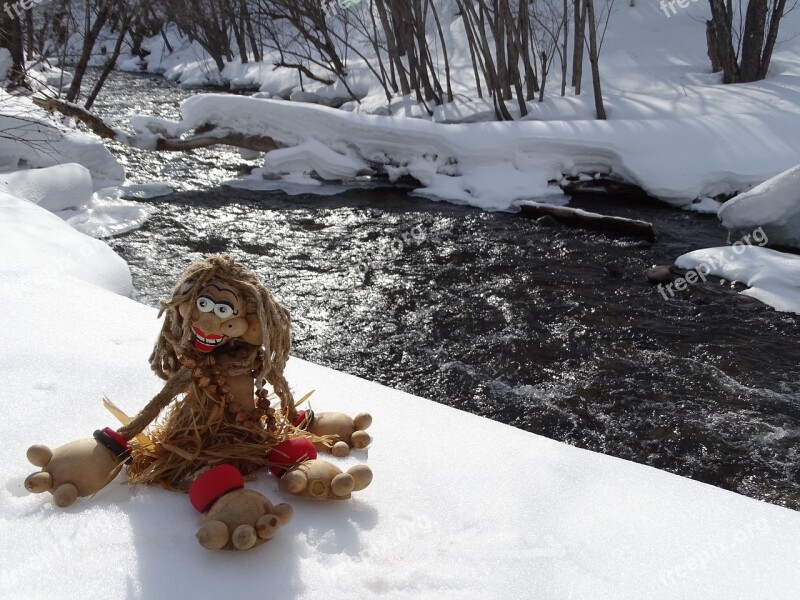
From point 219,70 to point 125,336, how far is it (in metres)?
20.6

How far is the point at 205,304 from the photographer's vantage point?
2098 mm

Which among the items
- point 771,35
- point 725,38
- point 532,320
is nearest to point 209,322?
point 532,320

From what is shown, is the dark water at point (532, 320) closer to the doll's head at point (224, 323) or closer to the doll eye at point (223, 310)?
the doll's head at point (224, 323)

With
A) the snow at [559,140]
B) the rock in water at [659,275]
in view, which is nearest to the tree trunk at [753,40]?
the snow at [559,140]

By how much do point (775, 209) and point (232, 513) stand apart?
20.8ft

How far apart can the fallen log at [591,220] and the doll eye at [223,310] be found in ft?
19.3

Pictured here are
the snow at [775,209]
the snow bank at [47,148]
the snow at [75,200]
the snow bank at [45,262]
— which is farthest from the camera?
the snow bank at [47,148]

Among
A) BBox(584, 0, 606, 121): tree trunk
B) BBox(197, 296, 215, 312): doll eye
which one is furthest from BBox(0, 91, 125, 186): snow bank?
BBox(197, 296, 215, 312): doll eye

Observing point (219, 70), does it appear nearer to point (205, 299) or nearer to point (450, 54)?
point (450, 54)

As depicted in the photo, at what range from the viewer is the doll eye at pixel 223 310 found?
6.89 ft

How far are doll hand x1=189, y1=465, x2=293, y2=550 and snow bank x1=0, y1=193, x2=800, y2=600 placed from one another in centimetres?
7

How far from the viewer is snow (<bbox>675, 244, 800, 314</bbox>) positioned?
18.3 feet

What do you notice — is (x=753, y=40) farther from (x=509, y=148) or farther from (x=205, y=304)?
(x=205, y=304)

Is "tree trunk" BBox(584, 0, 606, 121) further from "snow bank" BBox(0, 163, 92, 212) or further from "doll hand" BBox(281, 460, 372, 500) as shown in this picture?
"doll hand" BBox(281, 460, 372, 500)
